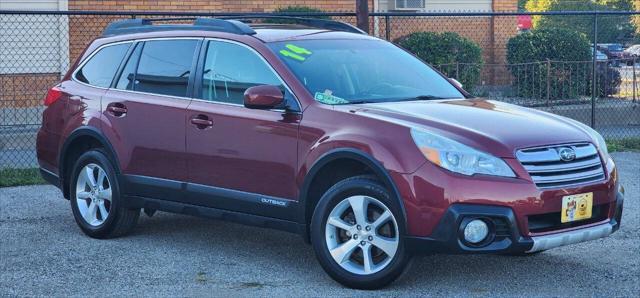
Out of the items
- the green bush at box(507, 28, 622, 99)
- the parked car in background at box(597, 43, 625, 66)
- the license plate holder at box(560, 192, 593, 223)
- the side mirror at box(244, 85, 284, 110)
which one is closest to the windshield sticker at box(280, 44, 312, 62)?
the side mirror at box(244, 85, 284, 110)

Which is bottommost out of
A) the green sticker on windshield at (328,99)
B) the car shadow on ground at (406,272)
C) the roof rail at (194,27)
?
the car shadow on ground at (406,272)

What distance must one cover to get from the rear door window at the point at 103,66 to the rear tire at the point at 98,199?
57 centimetres

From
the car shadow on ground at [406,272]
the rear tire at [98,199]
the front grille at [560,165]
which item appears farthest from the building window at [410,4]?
the front grille at [560,165]

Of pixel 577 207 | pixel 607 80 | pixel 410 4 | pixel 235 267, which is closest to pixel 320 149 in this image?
pixel 235 267

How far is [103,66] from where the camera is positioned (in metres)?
8.07

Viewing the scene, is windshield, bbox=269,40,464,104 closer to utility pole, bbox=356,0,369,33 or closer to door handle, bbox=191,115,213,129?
door handle, bbox=191,115,213,129

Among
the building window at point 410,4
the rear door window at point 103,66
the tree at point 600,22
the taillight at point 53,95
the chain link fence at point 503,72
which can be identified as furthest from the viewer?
the building window at point 410,4

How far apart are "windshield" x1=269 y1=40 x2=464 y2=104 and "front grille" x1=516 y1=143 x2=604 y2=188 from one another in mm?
1206

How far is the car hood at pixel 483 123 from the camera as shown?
5.89 m

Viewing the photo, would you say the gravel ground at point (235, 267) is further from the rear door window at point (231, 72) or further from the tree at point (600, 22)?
the tree at point (600, 22)

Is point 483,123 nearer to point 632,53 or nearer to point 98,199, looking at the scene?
point 98,199

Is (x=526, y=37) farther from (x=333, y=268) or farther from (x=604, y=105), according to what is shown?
(x=333, y=268)

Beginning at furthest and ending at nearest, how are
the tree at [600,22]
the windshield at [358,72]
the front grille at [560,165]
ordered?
the tree at [600,22], the windshield at [358,72], the front grille at [560,165]

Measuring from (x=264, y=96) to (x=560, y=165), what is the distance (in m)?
1.86
